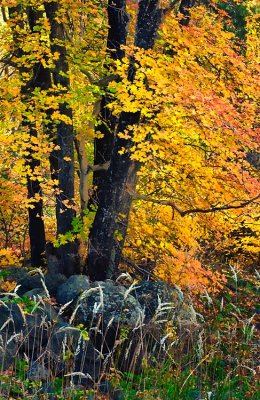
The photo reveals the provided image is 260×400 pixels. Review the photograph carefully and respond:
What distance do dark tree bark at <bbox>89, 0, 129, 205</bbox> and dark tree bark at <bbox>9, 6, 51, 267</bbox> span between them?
121cm

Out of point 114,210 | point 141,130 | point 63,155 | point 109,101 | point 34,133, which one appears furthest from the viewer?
point 34,133

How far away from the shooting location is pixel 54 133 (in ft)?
36.8

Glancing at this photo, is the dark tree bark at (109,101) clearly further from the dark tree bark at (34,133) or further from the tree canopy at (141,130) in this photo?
the dark tree bark at (34,133)

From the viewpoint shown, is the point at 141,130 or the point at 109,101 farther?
the point at 109,101

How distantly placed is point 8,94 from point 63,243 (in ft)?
9.85

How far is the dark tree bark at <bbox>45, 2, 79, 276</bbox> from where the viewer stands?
10828mm

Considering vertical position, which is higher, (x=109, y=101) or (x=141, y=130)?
(x=109, y=101)

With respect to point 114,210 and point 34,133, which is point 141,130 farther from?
point 34,133

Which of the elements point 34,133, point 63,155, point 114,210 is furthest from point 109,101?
point 114,210

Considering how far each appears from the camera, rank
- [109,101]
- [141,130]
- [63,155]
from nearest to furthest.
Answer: [141,130], [63,155], [109,101]

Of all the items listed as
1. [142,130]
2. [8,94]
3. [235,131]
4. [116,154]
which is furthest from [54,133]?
[235,131]

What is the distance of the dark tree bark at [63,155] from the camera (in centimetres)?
1083

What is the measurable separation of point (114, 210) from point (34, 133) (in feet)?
10.5

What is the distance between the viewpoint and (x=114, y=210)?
393 inches
